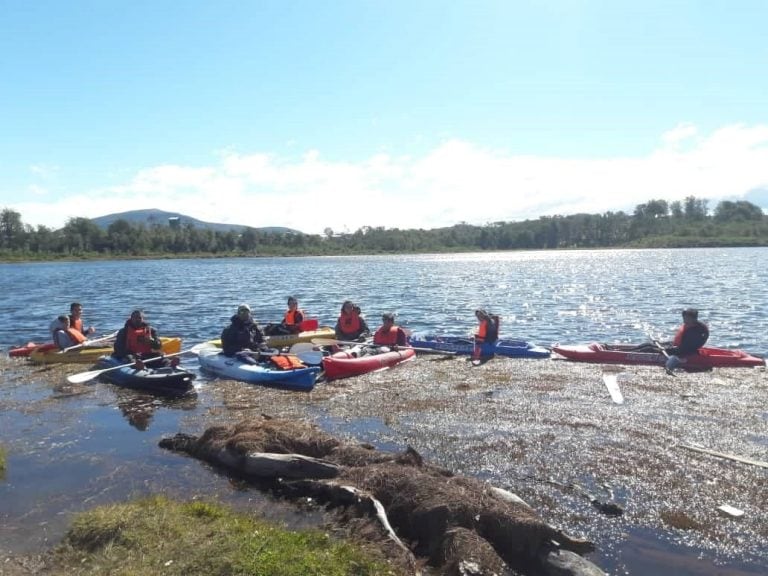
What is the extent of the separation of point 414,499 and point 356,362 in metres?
8.53

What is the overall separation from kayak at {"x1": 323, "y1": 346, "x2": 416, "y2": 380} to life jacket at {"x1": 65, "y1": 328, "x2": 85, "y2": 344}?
7.44m

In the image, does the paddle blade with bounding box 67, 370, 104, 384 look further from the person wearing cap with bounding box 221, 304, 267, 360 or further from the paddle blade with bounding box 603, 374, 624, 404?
the paddle blade with bounding box 603, 374, 624, 404

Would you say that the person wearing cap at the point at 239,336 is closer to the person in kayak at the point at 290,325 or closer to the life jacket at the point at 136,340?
the life jacket at the point at 136,340

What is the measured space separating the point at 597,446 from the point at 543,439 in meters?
0.79

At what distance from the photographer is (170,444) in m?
9.30

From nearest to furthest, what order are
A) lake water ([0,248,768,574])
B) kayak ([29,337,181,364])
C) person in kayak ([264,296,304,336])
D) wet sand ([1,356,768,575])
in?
1. wet sand ([1,356,768,575])
2. lake water ([0,248,768,574])
3. kayak ([29,337,181,364])
4. person in kayak ([264,296,304,336])

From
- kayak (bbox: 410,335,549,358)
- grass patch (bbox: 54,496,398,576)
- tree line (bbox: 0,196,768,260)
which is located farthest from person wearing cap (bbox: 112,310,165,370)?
tree line (bbox: 0,196,768,260)

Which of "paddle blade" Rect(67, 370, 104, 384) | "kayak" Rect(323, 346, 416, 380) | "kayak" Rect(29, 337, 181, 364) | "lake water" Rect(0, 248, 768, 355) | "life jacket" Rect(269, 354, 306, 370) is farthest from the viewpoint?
"lake water" Rect(0, 248, 768, 355)

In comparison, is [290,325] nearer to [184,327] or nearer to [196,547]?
[184,327]

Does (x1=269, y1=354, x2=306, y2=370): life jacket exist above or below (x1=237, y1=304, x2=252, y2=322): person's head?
below

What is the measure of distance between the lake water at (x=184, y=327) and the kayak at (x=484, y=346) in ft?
14.0

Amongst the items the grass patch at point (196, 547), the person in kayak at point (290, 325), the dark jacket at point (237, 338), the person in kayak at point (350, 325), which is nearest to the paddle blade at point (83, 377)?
the dark jacket at point (237, 338)

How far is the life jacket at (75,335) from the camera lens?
1733 centimetres

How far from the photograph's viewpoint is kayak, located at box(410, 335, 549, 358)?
17.5 m
